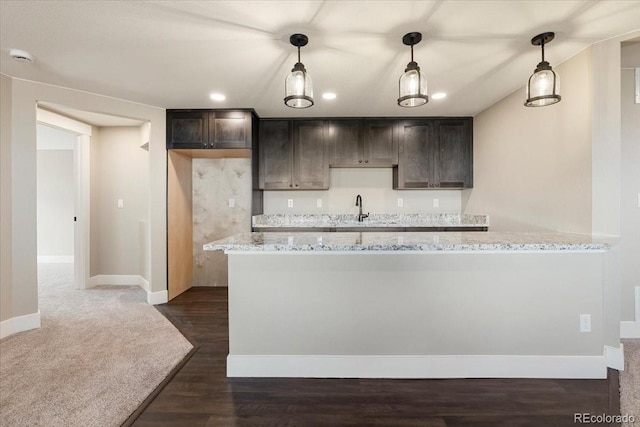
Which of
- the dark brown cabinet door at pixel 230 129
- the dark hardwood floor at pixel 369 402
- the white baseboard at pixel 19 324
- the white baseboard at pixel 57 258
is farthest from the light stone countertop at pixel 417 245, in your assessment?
the white baseboard at pixel 57 258

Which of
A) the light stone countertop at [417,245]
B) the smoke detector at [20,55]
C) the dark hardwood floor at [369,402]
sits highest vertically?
the smoke detector at [20,55]

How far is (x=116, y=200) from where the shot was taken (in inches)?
169

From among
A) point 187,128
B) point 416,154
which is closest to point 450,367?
point 416,154

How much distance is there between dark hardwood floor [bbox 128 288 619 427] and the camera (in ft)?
5.17

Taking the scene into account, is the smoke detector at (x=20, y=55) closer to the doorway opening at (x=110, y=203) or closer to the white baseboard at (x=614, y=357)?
the doorway opening at (x=110, y=203)

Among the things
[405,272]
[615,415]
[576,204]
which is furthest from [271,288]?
[576,204]

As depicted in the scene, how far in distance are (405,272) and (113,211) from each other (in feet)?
14.2

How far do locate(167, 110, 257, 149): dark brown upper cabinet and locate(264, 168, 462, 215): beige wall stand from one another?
945mm

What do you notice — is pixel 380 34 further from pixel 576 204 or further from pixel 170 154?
pixel 170 154

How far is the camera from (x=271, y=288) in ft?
6.43

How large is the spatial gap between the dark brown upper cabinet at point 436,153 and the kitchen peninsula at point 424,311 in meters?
2.08

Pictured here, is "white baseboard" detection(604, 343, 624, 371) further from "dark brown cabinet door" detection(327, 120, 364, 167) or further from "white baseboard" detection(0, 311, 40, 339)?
"white baseboard" detection(0, 311, 40, 339)

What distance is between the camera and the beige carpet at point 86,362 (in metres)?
1.67

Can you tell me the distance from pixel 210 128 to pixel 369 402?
326cm
